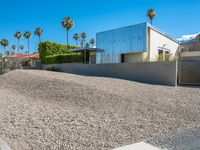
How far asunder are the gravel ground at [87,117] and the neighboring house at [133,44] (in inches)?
404

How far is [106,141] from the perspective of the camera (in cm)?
452

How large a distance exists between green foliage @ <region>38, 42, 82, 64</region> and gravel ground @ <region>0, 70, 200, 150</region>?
1622cm

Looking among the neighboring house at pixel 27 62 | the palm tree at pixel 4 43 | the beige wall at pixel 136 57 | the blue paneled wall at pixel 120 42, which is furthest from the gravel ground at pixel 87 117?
the palm tree at pixel 4 43

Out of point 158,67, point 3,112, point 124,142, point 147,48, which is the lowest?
point 124,142

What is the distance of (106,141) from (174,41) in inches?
871

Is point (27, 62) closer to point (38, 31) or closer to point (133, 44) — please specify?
point (133, 44)

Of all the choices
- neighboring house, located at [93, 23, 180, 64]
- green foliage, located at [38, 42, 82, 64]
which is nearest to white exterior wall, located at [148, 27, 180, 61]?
neighboring house, located at [93, 23, 180, 64]

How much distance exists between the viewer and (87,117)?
575 cm

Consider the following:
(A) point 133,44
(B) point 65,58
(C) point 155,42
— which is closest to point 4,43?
(B) point 65,58

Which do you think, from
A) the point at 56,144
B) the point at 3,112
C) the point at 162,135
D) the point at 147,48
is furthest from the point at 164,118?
the point at 147,48

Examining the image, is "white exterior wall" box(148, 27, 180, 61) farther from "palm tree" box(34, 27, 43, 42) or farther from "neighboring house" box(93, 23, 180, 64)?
"palm tree" box(34, 27, 43, 42)

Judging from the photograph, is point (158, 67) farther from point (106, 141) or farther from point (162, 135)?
point (106, 141)

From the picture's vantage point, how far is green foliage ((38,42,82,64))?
25.0 metres

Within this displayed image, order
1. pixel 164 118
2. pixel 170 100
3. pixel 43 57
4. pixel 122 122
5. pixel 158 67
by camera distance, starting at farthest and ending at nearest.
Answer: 1. pixel 43 57
2. pixel 158 67
3. pixel 170 100
4. pixel 164 118
5. pixel 122 122
